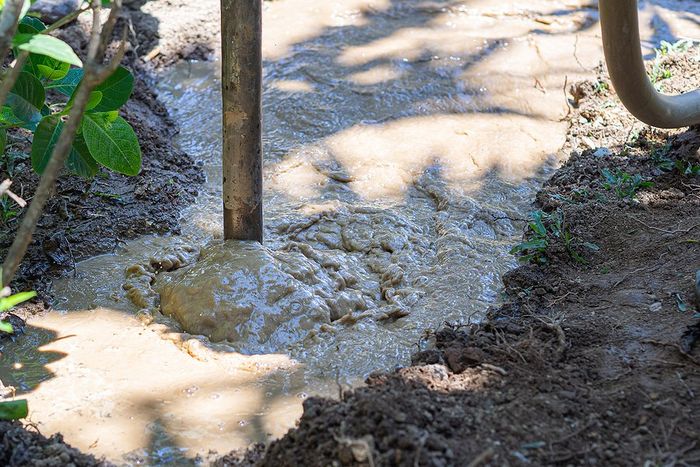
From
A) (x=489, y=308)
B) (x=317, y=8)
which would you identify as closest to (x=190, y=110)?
(x=317, y=8)

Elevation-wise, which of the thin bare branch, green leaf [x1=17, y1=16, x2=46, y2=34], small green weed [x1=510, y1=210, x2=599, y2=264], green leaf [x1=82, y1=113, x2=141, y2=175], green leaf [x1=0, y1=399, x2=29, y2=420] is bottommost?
small green weed [x1=510, y1=210, x2=599, y2=264]

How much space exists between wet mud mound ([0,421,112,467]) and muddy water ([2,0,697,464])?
0.19 meters

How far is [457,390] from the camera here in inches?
86.9

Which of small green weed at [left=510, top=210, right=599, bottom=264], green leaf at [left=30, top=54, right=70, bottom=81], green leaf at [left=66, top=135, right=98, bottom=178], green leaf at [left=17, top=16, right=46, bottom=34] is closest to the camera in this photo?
green leaf at [left=17, top=16, right=46, bottom=34]

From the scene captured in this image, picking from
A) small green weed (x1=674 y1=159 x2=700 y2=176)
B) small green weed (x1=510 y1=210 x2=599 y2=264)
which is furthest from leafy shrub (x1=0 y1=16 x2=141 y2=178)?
small green weed (x1=674 y1=159 x2=700 y2=176)

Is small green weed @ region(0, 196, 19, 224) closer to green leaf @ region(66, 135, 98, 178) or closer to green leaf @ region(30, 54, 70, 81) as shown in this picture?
green leaf @ region(66, 135, 98, 178)

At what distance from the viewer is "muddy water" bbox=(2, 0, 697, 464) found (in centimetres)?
272

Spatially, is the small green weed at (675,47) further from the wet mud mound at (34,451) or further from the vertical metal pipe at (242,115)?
the wet mud mound at (34,451)

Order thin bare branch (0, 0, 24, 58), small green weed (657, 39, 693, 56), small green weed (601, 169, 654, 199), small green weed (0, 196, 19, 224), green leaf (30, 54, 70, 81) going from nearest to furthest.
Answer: thin bare branch (0, 0, 24, 58) < green leaf (30, 54, 70, 81) < small green weed (0, 196, 19, 224) < small green weed (601, 169, 654, 199) < small green weed (657, 39, 693, 56)

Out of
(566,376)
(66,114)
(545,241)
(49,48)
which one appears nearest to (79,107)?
(49,48)

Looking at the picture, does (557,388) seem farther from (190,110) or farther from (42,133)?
(190,110)

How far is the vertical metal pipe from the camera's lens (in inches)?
122

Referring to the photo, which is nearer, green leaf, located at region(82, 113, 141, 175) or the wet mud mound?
the wet mud mound

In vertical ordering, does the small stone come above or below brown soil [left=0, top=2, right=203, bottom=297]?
below
